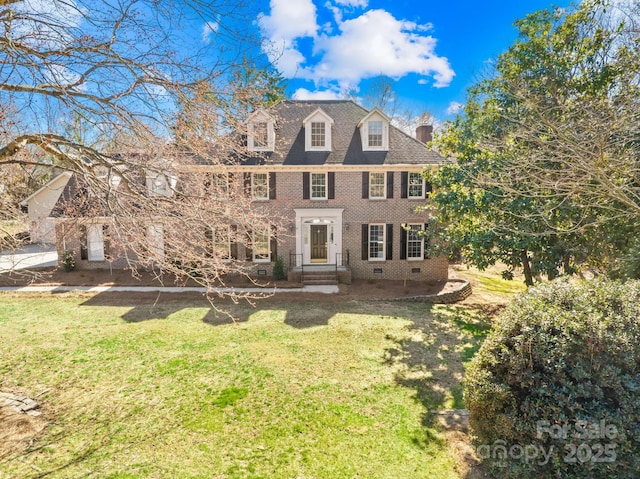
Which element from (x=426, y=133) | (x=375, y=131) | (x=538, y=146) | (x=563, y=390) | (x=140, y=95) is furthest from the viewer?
(x=426, y=133)

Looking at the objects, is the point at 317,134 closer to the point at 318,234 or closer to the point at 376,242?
the point at 318,234

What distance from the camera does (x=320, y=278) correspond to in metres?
15.2

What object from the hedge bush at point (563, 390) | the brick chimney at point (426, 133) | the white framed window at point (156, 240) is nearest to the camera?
the hedge bush at point (563, 390)

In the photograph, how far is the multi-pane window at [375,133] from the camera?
15.9 metres

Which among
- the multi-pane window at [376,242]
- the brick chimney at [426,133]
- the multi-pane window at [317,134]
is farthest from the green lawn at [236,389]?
the brick chimney at [426,133]

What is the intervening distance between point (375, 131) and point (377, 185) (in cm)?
264

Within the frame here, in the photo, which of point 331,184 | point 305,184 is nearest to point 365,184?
point 331,184

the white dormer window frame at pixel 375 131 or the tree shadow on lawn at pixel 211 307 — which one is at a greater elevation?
the white dormer window frame at pixel 375 131

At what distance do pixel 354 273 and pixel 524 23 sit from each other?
1150 cm

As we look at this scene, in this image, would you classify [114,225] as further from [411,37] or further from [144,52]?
[411,37]

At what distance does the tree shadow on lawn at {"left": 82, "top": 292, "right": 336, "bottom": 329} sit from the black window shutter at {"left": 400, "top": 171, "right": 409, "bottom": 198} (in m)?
6.65

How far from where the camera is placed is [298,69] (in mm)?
5367

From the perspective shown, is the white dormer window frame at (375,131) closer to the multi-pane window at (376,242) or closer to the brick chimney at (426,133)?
the brick chimney at (426,133)

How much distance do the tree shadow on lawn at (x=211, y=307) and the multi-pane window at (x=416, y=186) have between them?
7.04 metres
